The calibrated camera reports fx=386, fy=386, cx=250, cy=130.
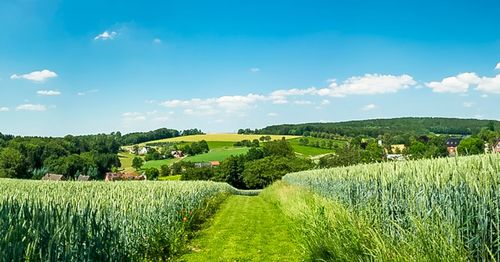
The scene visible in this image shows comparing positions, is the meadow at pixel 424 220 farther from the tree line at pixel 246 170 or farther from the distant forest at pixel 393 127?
the distant forest at pixel 393 127

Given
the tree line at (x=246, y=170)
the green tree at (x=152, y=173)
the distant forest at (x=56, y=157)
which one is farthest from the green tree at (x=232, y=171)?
the distant forest at (x=56, y=157)

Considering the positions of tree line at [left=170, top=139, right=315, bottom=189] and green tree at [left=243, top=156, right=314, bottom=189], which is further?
tree line at [left=170, top=139, right=315, bottom=189]

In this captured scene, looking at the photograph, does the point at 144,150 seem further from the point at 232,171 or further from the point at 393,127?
the point at 393,127

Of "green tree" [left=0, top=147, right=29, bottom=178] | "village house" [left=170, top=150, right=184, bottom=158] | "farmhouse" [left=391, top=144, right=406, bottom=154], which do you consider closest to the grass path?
"farmhouse" [left=391, top=144, right=406, bottom=154]

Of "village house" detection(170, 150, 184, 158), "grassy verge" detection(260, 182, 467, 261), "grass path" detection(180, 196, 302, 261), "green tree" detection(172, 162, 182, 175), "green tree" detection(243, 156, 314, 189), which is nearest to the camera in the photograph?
"grassy verge" detection(260, 182, 467, 261)

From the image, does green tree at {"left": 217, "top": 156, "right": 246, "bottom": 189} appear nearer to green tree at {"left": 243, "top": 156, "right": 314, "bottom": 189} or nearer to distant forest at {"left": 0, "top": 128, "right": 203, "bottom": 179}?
green tree at {"left": 243, "top": 156, "right": 314, "bottom": 189}

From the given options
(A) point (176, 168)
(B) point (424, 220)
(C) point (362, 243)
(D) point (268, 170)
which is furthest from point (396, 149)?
(B) point (424, 220)

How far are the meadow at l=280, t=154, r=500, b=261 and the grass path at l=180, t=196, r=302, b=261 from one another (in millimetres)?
1956

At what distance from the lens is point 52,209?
465cm

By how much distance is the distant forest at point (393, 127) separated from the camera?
432ft

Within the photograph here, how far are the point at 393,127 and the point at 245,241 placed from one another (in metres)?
149

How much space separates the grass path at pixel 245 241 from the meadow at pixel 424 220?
196cm

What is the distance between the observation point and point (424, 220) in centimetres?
530

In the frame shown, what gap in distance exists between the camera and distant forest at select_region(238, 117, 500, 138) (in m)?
132
